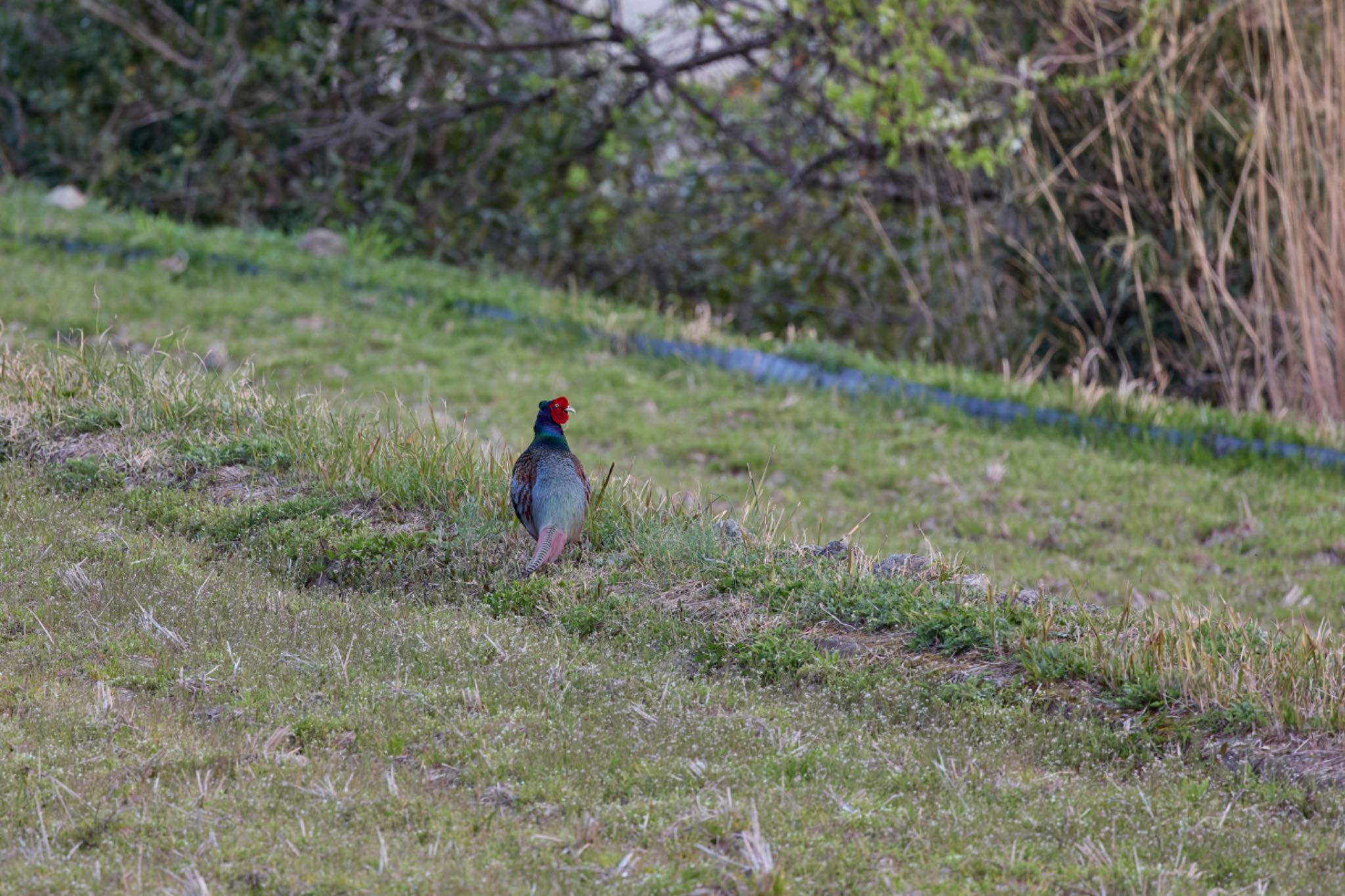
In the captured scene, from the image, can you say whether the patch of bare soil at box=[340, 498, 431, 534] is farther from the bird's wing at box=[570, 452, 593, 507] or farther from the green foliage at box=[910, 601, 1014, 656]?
the green foliage at box=[910, 601, 1014, 656]

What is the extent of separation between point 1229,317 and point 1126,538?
3.89 metres

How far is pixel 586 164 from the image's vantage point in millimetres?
16641

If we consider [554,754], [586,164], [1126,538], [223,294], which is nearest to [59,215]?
[223,294]

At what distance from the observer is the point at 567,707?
14.8 feet

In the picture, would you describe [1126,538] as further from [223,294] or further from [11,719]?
[223,294]

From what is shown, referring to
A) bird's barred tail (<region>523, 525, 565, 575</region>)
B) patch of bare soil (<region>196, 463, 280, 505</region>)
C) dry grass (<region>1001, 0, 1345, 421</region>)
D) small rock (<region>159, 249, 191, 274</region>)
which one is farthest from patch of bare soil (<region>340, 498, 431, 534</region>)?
small rock (<region>159, 249, 191, 274</region>)

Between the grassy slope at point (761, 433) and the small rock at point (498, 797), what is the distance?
290cm

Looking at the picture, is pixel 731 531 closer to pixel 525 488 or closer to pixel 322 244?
pixel 525 488

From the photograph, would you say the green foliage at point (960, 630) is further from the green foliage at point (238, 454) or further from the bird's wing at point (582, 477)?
the green foliage at point (238, 454)

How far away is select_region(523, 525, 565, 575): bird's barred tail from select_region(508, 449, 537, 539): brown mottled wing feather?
0.36 feet

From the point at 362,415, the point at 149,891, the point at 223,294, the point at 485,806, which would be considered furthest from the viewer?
the point at 223,294

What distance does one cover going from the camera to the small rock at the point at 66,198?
49.5 feet

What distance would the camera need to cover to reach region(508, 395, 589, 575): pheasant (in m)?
5.44

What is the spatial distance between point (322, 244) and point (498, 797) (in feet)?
38.1
